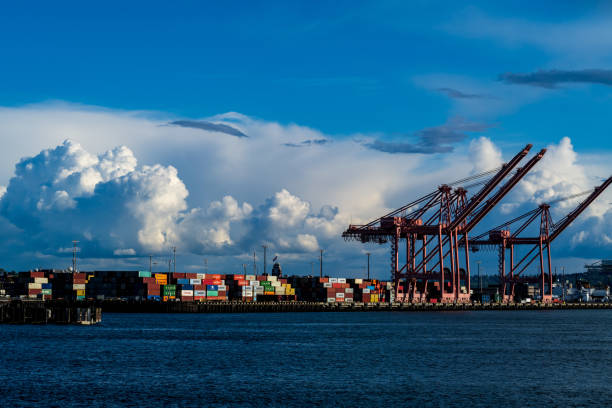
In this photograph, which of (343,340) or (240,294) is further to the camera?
(240,294)

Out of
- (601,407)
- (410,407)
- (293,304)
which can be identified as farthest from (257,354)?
(293,304)

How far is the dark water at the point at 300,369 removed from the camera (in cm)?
4212

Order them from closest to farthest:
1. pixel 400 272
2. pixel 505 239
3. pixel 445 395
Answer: pixel 445 395, pixel 400 272, pixel 505 239

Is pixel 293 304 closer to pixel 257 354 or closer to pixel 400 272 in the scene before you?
pixel 400 272

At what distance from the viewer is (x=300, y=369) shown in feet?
177

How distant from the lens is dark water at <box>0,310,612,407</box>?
42125mm

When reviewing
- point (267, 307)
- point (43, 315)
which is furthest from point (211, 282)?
point (43, 315)

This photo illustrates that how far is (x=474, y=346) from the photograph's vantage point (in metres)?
72.0

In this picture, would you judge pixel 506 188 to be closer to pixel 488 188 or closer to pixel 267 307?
pixel 488 188

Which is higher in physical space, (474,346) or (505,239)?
(505,239)

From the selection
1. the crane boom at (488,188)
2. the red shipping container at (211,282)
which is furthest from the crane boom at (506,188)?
the red shipping container at (211,282)

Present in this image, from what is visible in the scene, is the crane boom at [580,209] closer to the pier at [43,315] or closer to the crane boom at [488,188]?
the crane boom at [488,188]

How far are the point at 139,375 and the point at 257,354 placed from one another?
15.1 m

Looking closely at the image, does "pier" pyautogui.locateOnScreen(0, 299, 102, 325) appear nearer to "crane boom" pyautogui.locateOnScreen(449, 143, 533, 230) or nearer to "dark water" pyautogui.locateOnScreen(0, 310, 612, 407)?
"dark water" pyautogui.locateOnScreen(0, 310, 612, 407)
